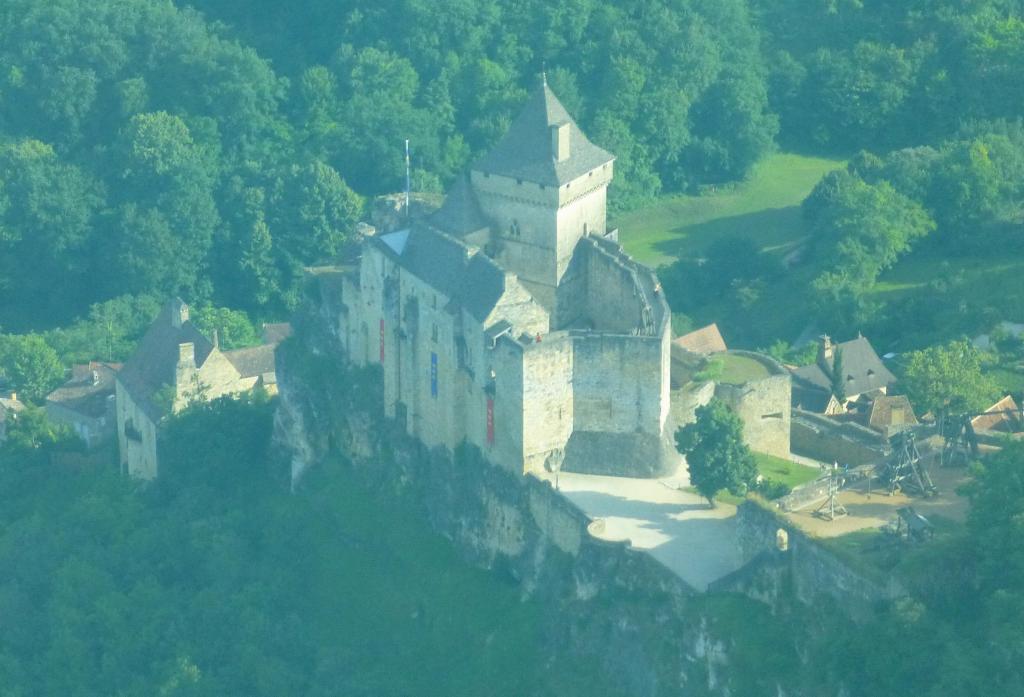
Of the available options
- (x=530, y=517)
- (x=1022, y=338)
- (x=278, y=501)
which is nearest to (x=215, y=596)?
(x=278, y=501)

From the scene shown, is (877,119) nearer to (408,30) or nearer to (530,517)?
(408,30)

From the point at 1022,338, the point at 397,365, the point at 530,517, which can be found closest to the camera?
the point at 530,517

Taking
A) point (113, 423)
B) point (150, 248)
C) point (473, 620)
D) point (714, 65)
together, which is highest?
point (714, 65)

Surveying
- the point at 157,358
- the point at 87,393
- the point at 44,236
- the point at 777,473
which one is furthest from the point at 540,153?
the point at 44,236

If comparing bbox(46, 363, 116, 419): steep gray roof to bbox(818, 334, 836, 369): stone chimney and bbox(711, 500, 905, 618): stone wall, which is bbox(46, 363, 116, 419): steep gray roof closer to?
bbox(818, 334, 836, 369): stone chimney

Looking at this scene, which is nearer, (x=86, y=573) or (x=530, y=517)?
(x=530, y=517)

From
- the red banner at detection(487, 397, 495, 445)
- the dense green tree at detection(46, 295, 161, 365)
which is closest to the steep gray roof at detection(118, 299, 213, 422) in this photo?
Answer: the dense green tree at detection(46, 295, 161, 365)

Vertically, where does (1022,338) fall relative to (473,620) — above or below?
above
